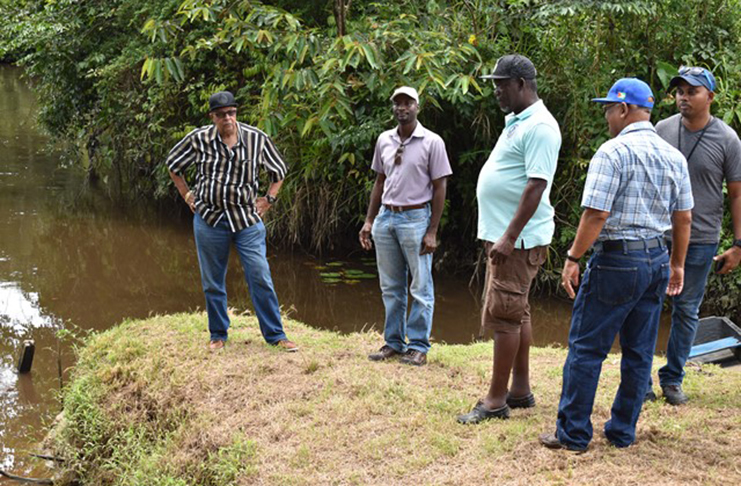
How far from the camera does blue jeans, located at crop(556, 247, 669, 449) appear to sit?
363 centimetres

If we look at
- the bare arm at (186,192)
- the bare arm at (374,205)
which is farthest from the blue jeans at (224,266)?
the bare arm at (374,205)

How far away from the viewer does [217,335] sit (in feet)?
19.6

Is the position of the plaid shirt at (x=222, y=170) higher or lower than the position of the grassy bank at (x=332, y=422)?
higher

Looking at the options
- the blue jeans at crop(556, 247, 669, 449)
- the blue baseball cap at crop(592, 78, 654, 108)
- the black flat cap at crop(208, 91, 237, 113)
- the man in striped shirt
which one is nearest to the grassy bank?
the blue jeans at crop(556, 247, 669, 449)

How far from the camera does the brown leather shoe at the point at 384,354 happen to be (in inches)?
222

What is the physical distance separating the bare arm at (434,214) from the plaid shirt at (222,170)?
4.38 feet

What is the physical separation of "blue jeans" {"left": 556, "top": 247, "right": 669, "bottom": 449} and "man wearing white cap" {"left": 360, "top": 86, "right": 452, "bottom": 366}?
5.62 feet

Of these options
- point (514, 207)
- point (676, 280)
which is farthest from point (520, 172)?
point (676, 280)

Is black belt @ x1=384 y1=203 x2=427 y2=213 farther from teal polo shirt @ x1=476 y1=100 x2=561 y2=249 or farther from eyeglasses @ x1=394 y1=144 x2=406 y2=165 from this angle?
teal polo shirt @ x1=476 y1=100 x2=561 y2=249

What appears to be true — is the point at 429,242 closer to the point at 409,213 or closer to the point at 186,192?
the point at 409,213

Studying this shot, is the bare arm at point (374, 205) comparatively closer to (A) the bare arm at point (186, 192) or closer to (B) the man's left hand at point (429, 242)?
(B) the man's left hand at point (429, 242)

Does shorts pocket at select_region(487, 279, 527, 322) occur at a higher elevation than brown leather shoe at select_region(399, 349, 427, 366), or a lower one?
higher

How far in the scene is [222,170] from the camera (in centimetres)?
565

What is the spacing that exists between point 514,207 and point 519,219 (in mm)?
178
